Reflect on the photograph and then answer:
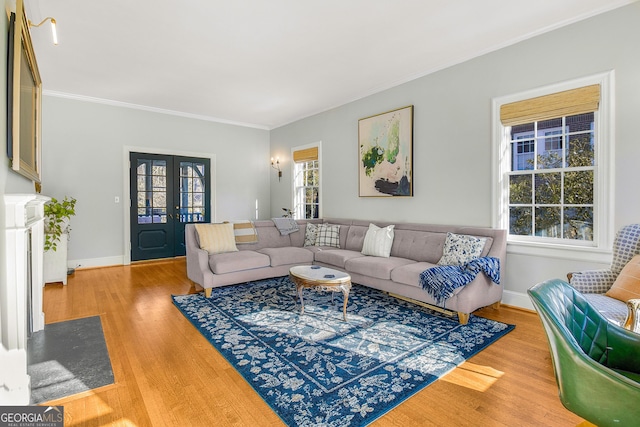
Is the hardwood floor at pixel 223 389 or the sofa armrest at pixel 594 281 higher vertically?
the sofa armrest at pixel 594 281

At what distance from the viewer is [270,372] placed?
7.36 ft

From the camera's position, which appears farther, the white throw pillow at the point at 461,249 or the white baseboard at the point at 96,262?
the white baseboard at the point at 96,262

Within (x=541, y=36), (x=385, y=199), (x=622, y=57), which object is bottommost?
(x=385, y=199)

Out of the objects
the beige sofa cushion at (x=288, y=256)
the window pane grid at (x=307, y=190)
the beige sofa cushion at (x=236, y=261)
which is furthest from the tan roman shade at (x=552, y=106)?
the window pane grid at (x=307, y=190)

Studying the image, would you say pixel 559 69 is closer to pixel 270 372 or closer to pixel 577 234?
pixel 577 234

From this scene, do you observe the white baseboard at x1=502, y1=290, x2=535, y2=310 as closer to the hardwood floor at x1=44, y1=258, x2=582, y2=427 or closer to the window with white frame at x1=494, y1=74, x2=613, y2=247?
the hardwood floor at x1=44, y1=258, x2=582, y2=427

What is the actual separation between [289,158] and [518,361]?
5471 mm

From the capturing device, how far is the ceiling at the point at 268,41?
9.50ft

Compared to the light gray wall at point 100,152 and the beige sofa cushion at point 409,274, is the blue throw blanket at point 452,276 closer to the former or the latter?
the beige sofa cushion at point 409,274

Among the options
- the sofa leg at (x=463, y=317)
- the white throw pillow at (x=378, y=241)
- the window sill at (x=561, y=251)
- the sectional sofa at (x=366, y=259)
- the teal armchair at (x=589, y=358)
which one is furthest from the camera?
the white throw pillow at (x=378, y=241)

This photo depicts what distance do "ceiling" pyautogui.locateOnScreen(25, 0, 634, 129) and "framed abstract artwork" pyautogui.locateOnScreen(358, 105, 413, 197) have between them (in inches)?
20.0

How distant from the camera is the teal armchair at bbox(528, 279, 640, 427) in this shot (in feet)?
3.52

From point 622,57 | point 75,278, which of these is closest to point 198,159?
point 75,278

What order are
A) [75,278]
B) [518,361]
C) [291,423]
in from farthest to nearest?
[75,278] < [518,361] < [291,423]
